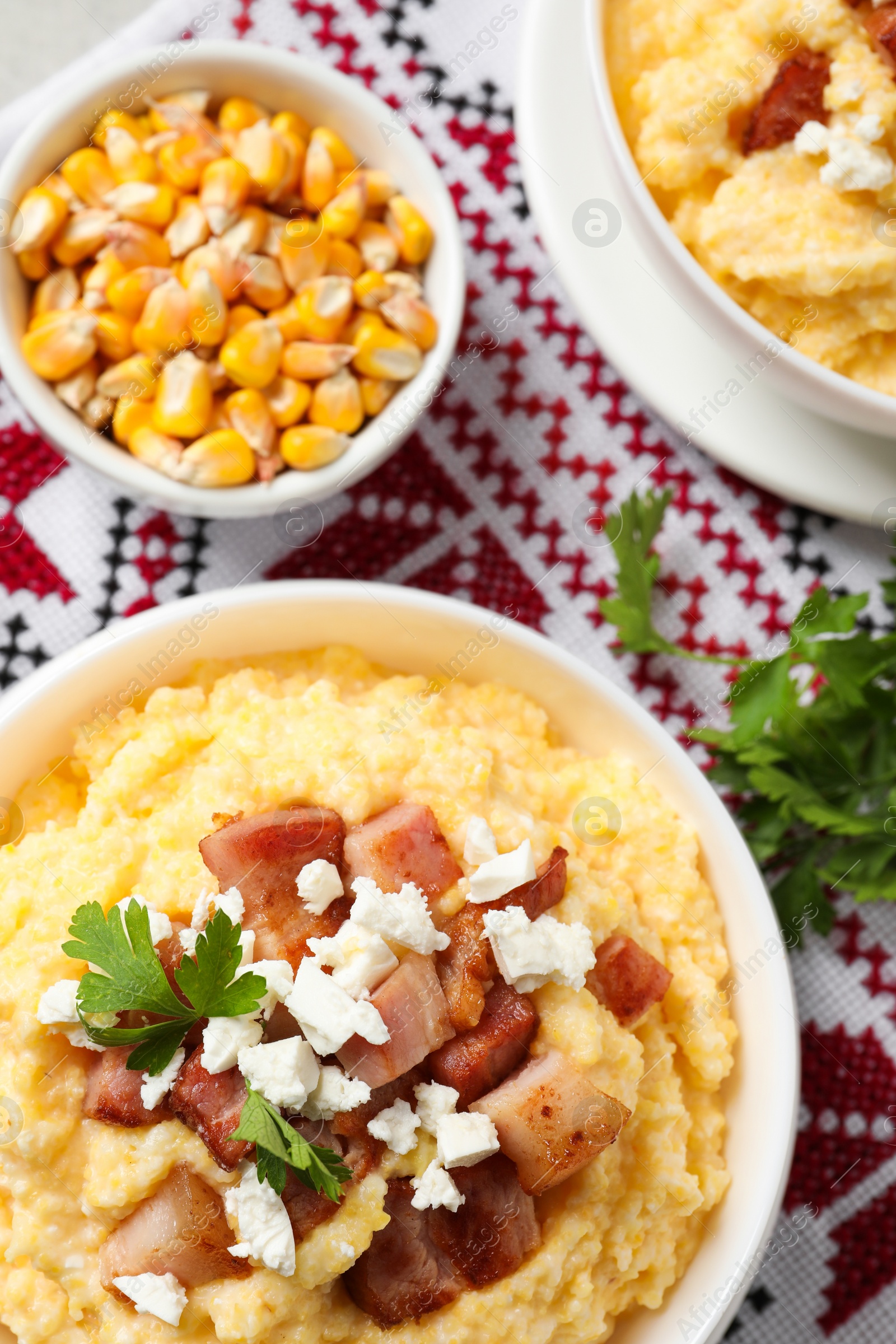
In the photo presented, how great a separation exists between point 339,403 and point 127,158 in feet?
3.25

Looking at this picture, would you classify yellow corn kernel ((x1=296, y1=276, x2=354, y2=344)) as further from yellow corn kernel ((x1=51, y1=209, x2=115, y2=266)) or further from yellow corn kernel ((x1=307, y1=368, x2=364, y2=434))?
yellow corn kernel ((x1=51, y1=209, x2=115, y2=266))

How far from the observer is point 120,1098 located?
271cm

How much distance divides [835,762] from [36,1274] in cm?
267

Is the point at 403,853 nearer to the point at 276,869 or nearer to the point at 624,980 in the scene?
the point at 276,869

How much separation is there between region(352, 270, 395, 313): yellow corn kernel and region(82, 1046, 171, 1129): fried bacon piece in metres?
2.31

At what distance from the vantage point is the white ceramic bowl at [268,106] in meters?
3.51

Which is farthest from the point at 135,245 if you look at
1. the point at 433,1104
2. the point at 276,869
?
the point at 433,1104

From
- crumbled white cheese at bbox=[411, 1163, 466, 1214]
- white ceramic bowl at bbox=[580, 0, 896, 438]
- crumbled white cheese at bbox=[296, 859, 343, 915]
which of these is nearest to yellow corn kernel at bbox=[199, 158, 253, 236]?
white ceramic bowl at bbox=[580, 0, 896, 438]

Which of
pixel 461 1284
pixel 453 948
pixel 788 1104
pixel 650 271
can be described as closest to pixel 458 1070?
pixel 453 948

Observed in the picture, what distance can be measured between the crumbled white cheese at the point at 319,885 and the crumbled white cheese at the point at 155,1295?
0.88 meters

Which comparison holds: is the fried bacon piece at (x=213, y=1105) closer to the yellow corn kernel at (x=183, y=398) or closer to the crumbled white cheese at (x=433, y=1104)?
the crumbled white cheese at (x=433, y=1104)

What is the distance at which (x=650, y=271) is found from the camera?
372cm

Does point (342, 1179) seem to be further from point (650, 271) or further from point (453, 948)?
point (650, 271)

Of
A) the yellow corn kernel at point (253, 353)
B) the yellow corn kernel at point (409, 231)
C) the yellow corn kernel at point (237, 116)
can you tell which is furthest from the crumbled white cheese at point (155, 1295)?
the yellow corn kernel at point (237, 116)
